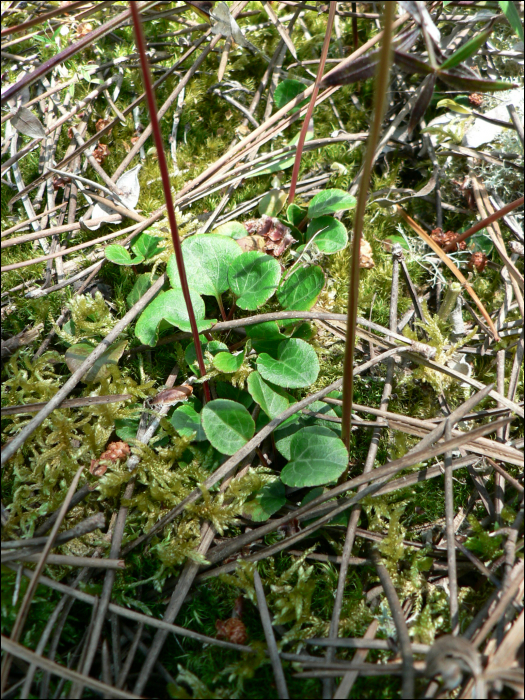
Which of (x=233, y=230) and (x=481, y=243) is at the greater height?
(x=233, y=230)

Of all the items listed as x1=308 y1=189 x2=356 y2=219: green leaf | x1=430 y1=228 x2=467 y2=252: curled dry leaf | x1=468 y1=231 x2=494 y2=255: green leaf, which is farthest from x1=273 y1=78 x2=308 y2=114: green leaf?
x1=468 y1=231 x2=494 y2=255: green leaf

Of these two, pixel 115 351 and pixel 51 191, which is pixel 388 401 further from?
pixel 51 191

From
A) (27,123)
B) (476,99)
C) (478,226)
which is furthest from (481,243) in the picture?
(27,123)

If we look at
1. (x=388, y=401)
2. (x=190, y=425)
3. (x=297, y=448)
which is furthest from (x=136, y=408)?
(x=388, y=401)

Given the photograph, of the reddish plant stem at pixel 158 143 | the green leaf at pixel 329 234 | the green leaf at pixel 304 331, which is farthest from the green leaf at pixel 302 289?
the reddish plant stem at pixel 158 143

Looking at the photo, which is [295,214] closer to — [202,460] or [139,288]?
[139,288]

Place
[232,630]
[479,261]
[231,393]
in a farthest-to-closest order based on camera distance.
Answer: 1. [479,261]
2. [231,393]
3. [232,630]
